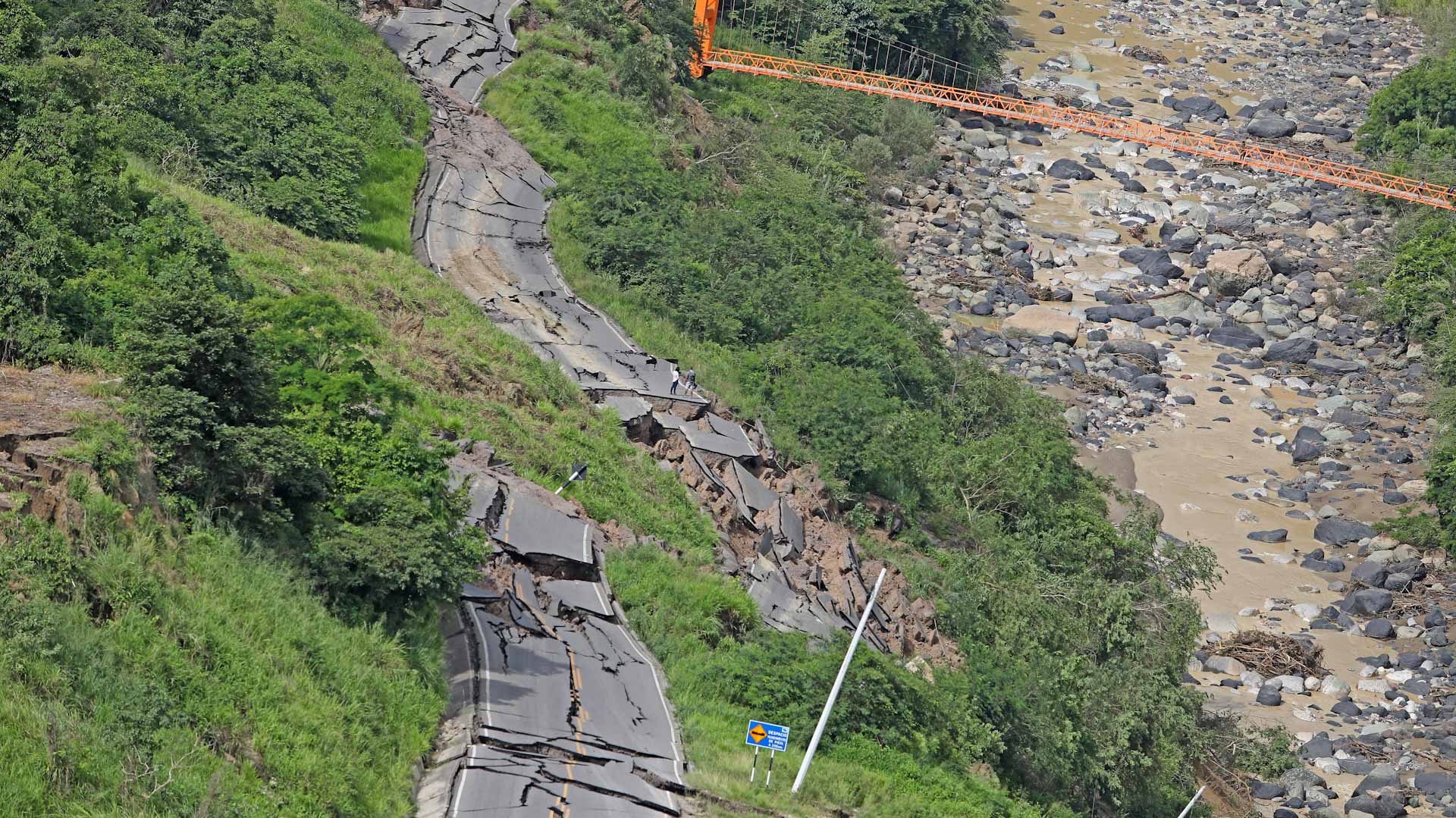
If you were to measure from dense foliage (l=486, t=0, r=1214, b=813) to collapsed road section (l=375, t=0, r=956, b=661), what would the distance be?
0.98 meters

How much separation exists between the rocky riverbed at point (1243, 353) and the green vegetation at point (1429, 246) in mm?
918

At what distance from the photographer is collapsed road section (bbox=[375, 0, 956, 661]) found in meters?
30.7

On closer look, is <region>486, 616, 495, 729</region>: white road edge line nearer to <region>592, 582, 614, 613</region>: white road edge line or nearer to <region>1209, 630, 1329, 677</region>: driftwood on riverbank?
<region>592, 582, 614, 613</region>: white road edge line

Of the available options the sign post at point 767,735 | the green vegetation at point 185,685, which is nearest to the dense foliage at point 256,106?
the green vegetation at point 185,685

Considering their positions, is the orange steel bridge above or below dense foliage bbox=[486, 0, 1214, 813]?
above

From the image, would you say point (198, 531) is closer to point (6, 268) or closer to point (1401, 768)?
point (6, 268)

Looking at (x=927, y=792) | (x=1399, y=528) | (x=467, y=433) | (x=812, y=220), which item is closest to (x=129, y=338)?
(x=467, y=433)

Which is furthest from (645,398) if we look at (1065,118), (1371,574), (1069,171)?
(1065,118)

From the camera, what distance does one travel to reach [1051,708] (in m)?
29.1

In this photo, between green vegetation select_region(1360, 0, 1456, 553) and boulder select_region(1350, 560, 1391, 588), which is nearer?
boulder select_region(1350, 560, 1391, 588)

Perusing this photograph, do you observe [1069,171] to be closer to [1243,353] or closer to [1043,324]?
[1243,353]

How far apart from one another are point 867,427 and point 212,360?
19341 millimetres

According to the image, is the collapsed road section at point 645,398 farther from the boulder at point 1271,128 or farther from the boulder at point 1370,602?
the boulder at point 1271,128

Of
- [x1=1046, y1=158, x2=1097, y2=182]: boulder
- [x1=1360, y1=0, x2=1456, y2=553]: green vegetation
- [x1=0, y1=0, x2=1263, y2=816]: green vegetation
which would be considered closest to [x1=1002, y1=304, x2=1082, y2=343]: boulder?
[x1=0, y1=0, x2=1263, y2=816]: green vegetation
